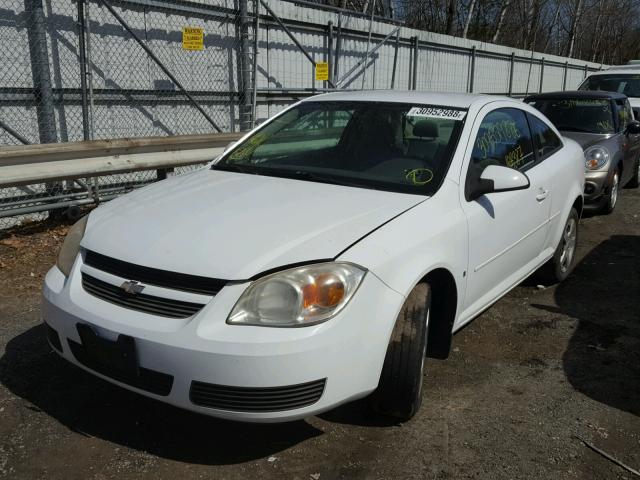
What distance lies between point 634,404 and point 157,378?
248cm

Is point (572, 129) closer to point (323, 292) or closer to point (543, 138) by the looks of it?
point (543, 138)

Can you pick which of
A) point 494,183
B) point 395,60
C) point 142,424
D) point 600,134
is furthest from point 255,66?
point 142,424

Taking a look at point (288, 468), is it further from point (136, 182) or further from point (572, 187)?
point (136, 182)

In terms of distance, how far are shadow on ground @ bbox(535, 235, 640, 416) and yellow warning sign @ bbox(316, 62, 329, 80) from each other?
508cm

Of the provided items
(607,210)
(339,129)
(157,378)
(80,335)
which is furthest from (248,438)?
(607,210)

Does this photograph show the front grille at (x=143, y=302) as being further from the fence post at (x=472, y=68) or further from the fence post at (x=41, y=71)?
the fence post at (x=472, y=68)

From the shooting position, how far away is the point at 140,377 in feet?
8.07

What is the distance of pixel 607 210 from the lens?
302 inches

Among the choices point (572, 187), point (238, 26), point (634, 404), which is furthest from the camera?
point (238, 26)

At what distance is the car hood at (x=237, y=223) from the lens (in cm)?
247

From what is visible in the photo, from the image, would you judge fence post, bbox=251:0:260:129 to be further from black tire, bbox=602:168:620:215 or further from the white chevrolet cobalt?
black tire, bbox=602:168:620:215

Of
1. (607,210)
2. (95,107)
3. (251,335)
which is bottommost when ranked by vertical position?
(607,210)

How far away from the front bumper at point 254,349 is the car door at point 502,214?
94 centimetres

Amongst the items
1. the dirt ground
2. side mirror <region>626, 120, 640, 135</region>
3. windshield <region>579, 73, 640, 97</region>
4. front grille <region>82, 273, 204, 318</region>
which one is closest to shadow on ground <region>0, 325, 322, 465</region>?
the dirt ground
